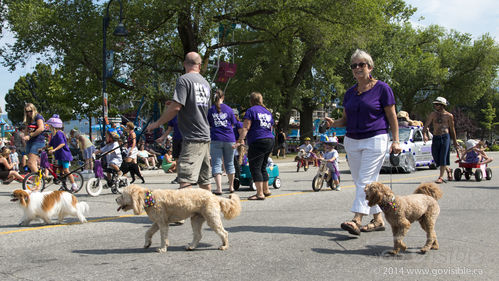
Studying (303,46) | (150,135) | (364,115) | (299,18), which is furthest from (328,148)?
(303,46)

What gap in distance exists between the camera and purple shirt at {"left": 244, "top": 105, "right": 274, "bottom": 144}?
884 centimetres

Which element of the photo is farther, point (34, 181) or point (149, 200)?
point (34, 181)

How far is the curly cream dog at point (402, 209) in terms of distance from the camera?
4660 mm

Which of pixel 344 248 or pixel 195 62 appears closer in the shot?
pixel 344 248

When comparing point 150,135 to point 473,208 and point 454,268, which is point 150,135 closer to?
point 473,208

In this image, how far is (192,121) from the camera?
19.1 ft

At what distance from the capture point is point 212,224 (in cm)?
491

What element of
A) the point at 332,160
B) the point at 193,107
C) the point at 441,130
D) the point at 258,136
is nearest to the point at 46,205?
the point at 193,107

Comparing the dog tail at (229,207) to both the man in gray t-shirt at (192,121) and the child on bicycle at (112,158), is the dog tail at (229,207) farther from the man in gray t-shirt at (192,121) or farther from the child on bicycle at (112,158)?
the child on bicycle at (112,158)

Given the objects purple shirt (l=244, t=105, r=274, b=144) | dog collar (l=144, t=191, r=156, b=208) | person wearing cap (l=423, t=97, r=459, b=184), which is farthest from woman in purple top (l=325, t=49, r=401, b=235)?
person wearing cap (l=423, t=97, r=459, b=184)

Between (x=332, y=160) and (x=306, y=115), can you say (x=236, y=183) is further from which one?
(x=306, y=115)

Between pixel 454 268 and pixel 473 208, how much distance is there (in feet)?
13.6

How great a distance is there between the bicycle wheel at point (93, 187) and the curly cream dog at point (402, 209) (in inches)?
299

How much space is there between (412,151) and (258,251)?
13.3 meters
